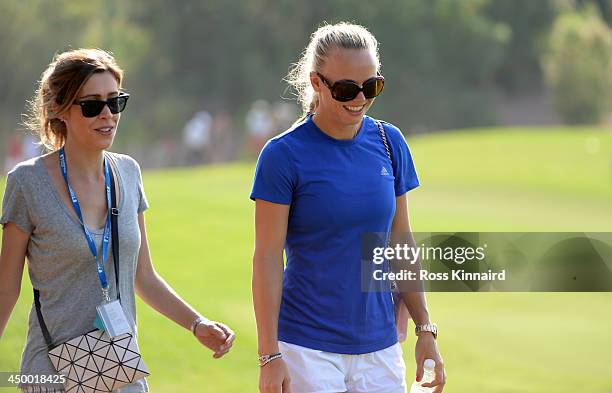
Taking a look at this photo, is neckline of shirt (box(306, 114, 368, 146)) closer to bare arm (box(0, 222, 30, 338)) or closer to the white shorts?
the white shorts

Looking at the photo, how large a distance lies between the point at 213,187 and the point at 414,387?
1736cm

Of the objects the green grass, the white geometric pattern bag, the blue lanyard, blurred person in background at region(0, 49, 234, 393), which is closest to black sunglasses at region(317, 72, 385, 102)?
blurred person in background at region(0, 49, 234, 393)

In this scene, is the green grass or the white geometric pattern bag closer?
the white geometric pattern bag

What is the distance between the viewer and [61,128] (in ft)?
12.9

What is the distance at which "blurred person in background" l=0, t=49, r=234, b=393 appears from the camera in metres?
3.69

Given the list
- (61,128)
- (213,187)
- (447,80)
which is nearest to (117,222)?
(61,128)

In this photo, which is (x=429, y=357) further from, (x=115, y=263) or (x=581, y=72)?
(x=581, y=72)

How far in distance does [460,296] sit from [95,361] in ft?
23.7

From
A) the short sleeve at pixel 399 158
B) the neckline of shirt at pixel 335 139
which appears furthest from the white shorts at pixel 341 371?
the neckline of shirt at pixel 335 139

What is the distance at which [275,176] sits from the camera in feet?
12.2

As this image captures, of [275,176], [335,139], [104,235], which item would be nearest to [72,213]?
[104,235]

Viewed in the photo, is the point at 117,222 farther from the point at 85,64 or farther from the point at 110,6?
the point at 110,6

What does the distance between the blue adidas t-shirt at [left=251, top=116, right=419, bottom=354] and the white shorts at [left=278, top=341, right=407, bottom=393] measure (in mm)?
30

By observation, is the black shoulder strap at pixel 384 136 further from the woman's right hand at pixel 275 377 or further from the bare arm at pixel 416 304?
the woman's right hand at pixel 275 377
